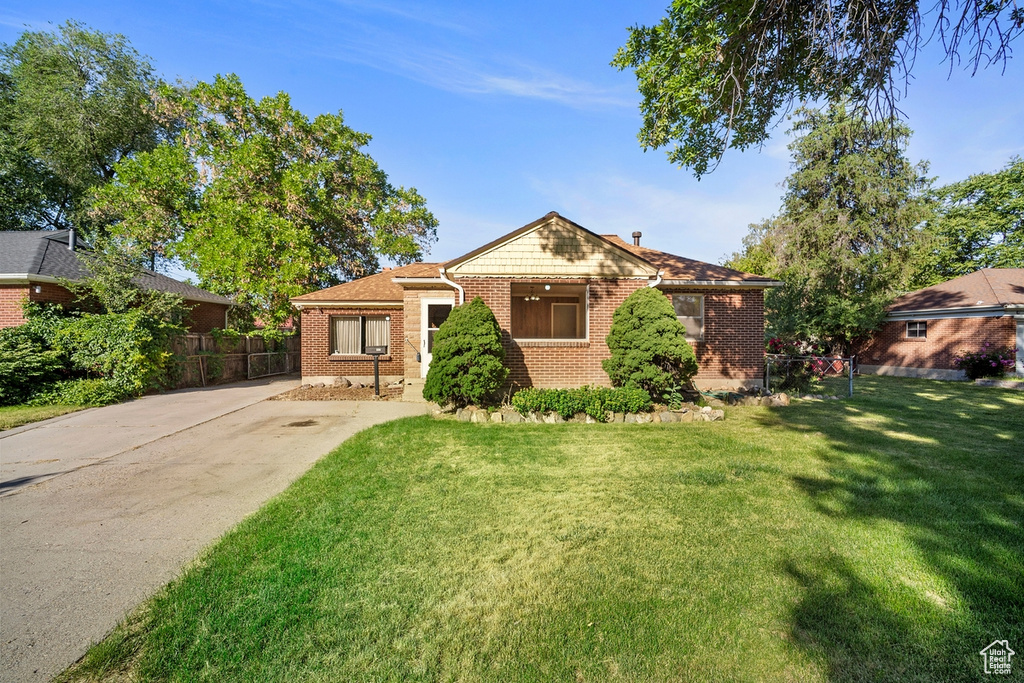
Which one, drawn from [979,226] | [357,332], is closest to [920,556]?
[357,332]

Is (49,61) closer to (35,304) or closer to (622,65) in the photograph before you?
(35,304)

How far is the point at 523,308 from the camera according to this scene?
51.1ft

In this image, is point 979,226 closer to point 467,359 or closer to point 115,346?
point 467,359

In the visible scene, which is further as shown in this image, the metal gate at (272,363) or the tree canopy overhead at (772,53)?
the metal gate at (272,363)

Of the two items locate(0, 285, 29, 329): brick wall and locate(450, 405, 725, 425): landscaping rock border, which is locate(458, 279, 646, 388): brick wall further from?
locate(0, 285, 29, 329): brick wall

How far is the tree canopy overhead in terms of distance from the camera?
14.6ft

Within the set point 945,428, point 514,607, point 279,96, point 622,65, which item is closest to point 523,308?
point 622,65

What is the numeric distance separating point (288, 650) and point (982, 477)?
281 inches

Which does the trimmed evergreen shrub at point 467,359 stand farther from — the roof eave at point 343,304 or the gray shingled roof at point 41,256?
the gray shingled roof at point 41,256

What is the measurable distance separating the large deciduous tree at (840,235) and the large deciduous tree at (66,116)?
30.4 meters

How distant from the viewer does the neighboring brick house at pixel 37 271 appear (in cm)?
1103

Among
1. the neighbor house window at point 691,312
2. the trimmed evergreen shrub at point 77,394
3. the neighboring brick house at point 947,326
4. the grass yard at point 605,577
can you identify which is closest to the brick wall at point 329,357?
the trimmed evergreen shrub at point 77,394

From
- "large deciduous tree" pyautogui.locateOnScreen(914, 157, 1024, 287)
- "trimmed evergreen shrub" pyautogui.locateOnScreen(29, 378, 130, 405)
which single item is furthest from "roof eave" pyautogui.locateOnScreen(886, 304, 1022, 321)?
"trimmed evergreen shrub" pyautogui.locateOnScreen(29, 378, 130, 405)

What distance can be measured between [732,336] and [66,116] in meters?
27.9
